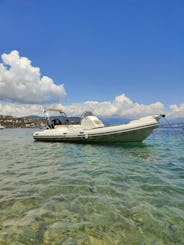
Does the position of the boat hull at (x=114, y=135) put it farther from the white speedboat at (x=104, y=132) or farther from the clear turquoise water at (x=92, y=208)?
the clear turquoise water at (x=92, y=208)

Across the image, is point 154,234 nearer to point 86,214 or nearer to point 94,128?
point 86,214

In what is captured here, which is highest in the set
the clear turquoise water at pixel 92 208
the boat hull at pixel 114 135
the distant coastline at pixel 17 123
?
the distant coastline at pixel 17 123

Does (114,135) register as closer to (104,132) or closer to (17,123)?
(104,132)

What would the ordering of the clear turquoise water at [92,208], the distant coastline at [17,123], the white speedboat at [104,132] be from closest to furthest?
the clear turquoise water at [92,208] → the white speedboat at [104,132] → the distant coastline at [17,123]

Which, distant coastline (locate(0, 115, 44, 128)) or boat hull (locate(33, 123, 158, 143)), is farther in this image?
distant coastline (locate(0, 115, 44, 128))

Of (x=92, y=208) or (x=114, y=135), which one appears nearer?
(x=92, y=208)

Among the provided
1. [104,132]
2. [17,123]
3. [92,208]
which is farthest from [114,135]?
[17,123]

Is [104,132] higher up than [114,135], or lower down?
higher up

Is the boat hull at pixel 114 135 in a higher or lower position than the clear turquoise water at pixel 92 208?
higher

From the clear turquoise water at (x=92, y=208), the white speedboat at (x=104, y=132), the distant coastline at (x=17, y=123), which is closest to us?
the clear turquoise water at (x=92, y=208)

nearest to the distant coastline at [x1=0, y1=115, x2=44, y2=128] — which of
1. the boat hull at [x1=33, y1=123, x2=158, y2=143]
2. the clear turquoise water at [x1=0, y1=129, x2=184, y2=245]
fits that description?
the boat hull at [x1=33, y1=123, x2=158, y2=143]

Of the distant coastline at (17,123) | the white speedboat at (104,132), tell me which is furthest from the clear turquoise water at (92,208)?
the distant coastline at (17,123)

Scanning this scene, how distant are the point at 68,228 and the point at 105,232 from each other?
25.0 inches

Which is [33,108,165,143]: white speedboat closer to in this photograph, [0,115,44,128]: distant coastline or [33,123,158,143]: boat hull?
[33,123,158,143]: boat hull
